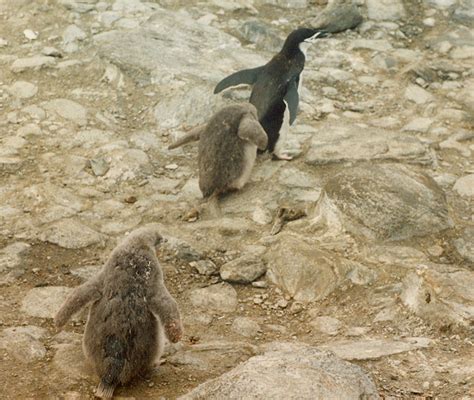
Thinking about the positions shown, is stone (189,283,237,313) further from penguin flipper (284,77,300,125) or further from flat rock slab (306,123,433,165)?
penguin flipper (284,77,300,125)

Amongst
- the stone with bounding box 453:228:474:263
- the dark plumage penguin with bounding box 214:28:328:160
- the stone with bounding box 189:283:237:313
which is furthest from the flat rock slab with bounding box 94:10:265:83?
the stone with bounding box 453:228:474:263

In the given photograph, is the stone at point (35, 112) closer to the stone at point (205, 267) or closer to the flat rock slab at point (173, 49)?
the flat rock slab at point (173, 49)

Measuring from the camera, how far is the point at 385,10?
29.7 ft

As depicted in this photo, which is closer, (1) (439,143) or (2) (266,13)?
(1) (439,143)

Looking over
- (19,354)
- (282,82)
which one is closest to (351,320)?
(19,354)

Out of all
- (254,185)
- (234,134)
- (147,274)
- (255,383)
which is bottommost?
(254,185)

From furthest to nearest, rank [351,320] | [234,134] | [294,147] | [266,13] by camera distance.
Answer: [266,13], [294,147], [234,134], [351,320]

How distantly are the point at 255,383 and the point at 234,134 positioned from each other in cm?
323

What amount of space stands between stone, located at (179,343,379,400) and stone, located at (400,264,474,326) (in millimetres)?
1001

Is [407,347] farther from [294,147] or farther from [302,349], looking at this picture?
[294,147]

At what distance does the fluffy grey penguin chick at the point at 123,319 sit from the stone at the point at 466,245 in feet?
7.17

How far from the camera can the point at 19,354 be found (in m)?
4.20

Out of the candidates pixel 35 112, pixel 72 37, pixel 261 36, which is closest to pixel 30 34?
pixel 72 37

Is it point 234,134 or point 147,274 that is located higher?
point 147,274
